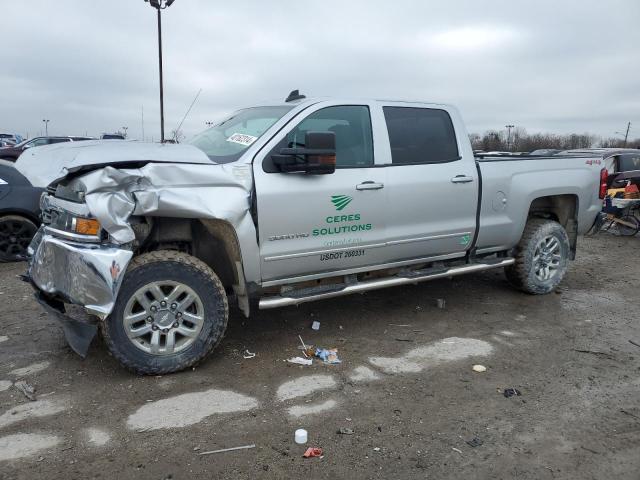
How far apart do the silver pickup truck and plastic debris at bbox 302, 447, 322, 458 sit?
50.1 inches

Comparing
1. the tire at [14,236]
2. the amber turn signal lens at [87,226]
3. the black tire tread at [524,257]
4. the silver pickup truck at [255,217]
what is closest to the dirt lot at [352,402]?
the silver pickup truck at [255,217]

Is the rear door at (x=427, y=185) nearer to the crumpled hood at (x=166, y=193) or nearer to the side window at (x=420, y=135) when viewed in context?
→ the side window at (x=420, y=135)

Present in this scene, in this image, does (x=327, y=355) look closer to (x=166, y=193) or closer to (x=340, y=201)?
(x=340, y=201)

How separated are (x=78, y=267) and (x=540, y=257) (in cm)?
471

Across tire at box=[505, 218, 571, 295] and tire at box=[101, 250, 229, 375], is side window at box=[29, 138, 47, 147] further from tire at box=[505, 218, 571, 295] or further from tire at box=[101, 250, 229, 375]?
tire at box=[505, 218, 571, 295]

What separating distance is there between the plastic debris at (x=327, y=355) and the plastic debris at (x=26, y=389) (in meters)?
2.00

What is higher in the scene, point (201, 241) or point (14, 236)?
point (201, 241)

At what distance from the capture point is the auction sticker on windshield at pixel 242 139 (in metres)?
4.07

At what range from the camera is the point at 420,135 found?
15.9 feet

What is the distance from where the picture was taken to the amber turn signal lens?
131 inches

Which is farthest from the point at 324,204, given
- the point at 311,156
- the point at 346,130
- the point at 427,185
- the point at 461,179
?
the point at 461,179

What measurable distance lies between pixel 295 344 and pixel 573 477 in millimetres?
2305

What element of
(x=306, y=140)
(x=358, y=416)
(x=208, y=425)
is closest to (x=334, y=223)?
(x=306, y=140)

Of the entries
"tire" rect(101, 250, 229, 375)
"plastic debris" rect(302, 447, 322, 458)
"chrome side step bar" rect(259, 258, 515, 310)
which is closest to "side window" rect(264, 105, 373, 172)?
"chrome side step bar" rect(259, 258, 515, 310)
